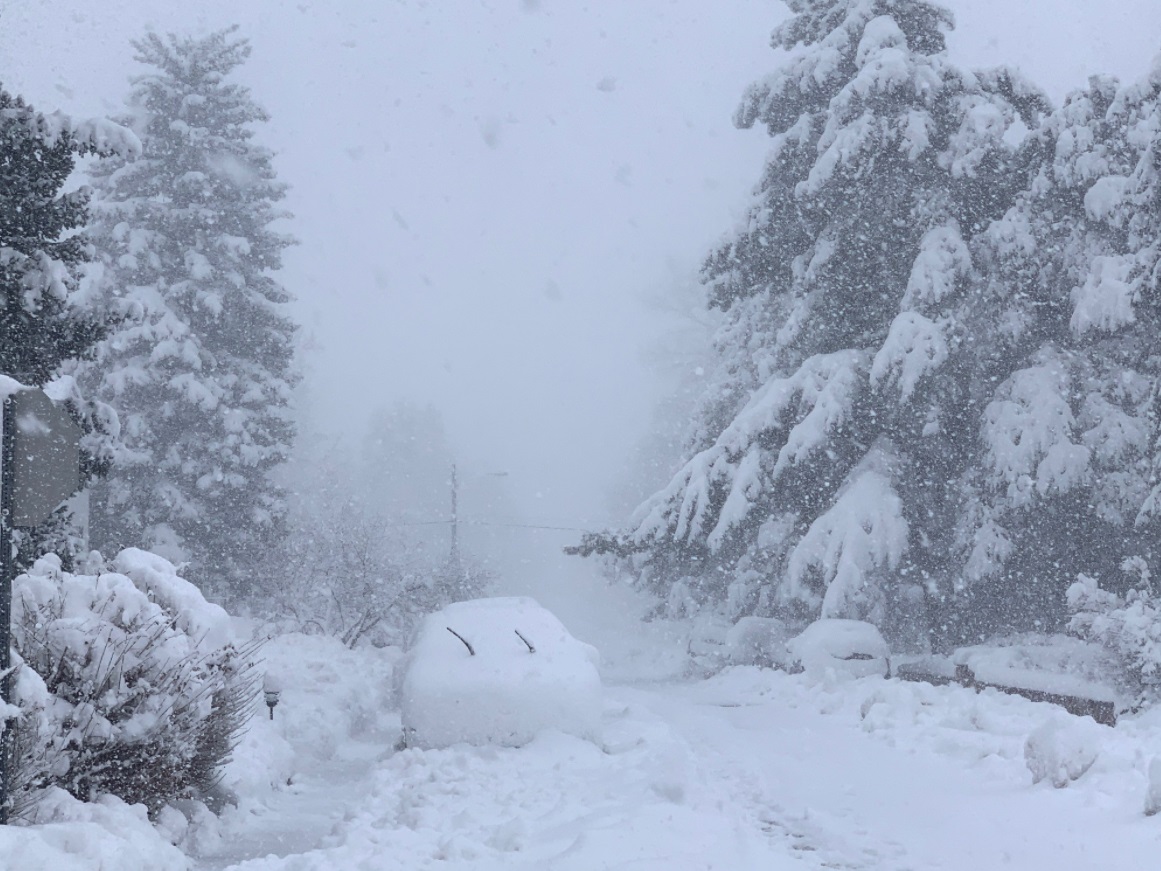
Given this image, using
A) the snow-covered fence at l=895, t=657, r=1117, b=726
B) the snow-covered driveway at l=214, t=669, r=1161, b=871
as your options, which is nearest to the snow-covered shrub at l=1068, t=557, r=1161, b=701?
the snow-covered fence at l=895, t=657, r=1117, b=726

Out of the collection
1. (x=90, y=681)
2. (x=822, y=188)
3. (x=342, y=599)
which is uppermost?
(x=822, y=188)

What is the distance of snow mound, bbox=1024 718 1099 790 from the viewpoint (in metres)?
6.68

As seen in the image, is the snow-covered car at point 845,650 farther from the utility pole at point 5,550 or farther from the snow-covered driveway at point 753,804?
the utility pole at point 5,550

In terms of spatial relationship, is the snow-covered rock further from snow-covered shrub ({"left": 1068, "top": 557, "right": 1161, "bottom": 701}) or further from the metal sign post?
the metal sign post

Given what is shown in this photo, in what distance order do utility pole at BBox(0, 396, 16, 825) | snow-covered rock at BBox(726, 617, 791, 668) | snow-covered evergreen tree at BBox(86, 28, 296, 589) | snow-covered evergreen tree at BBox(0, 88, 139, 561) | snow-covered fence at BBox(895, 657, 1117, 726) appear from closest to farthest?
1. utility pole at BBox(0, 396, 16, 825)
2. snow-covered evergreen tree at BBox(0, 88, 139, 561)
3. snow-covered fence at BBox(895, 657, 1117, 726)
4. snow-covered rock at BBox(726, 617, 791, 668)
5. snow-covered evergreen tree at BBox(86, 28, 296, 589)

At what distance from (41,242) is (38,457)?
12.6ft

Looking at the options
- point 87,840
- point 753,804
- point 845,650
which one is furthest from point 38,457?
point 845,650

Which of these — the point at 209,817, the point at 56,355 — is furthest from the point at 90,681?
the point at 56,355

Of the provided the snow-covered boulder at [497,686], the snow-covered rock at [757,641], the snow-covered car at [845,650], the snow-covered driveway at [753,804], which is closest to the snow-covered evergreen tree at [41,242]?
the snow-covered boulder at [497,686]

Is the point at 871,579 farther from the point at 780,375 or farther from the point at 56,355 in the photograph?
the point at 56,355

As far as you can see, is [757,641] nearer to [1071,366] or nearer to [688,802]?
[1071,366]

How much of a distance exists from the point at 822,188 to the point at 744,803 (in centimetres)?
1304

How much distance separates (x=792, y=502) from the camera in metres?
18.9

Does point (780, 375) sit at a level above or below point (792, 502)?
above
